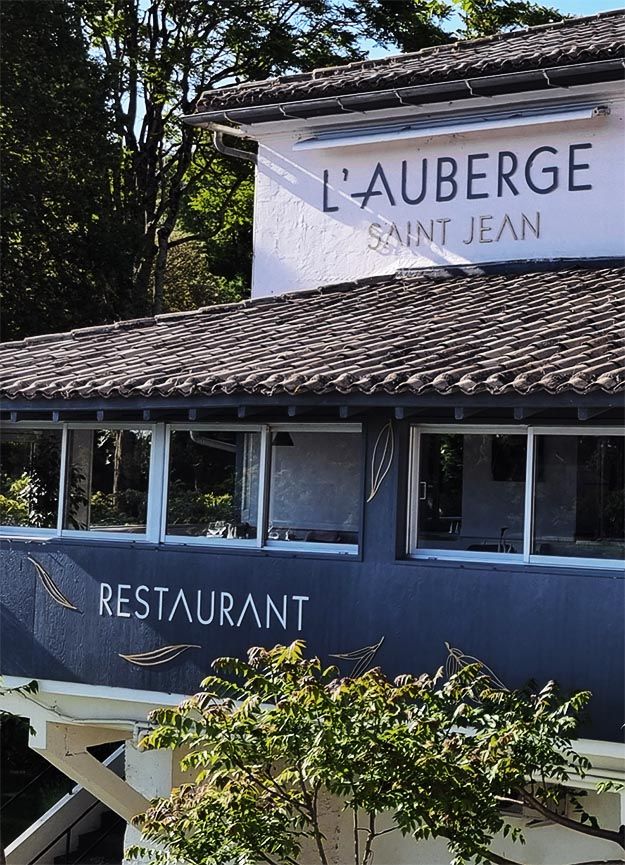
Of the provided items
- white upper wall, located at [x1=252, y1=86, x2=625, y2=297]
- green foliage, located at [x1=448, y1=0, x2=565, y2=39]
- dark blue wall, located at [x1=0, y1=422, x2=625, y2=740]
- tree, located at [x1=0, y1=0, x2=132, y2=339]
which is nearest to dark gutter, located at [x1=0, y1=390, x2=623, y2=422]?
dark blue wall, located at [x1=0, y1=422, x2=625, y2=740]

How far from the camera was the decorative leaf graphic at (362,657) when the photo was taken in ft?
30.9

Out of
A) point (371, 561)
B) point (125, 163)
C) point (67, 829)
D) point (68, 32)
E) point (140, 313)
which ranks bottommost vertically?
point (67, 829)

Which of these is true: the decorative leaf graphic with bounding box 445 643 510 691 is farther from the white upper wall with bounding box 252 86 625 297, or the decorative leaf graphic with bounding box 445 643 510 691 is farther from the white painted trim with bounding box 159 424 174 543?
the white upper wall with bounding box 252 86 625 297

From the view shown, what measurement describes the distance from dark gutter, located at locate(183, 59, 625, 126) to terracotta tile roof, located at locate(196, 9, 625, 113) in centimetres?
9

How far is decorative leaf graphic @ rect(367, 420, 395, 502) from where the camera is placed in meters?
9.54

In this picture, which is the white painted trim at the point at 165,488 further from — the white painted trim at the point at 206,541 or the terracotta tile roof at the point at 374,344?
the terracotta tile roof at the point at 374,344

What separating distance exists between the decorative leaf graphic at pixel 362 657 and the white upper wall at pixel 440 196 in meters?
4.83

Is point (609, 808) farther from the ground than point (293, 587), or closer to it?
closer to it

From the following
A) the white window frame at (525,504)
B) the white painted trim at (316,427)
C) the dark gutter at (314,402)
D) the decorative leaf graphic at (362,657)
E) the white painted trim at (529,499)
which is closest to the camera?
the dark gutter at (314,402)

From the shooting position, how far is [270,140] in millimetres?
14117

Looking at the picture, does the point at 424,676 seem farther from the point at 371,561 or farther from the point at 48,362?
the point at 48,362

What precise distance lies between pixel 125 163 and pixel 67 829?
13539 millimetres

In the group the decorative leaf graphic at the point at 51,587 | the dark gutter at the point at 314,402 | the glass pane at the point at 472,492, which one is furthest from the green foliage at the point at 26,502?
the glass pane at the point at 472,492

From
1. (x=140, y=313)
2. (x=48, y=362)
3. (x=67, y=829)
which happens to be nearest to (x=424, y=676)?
(x=48, y=362)
